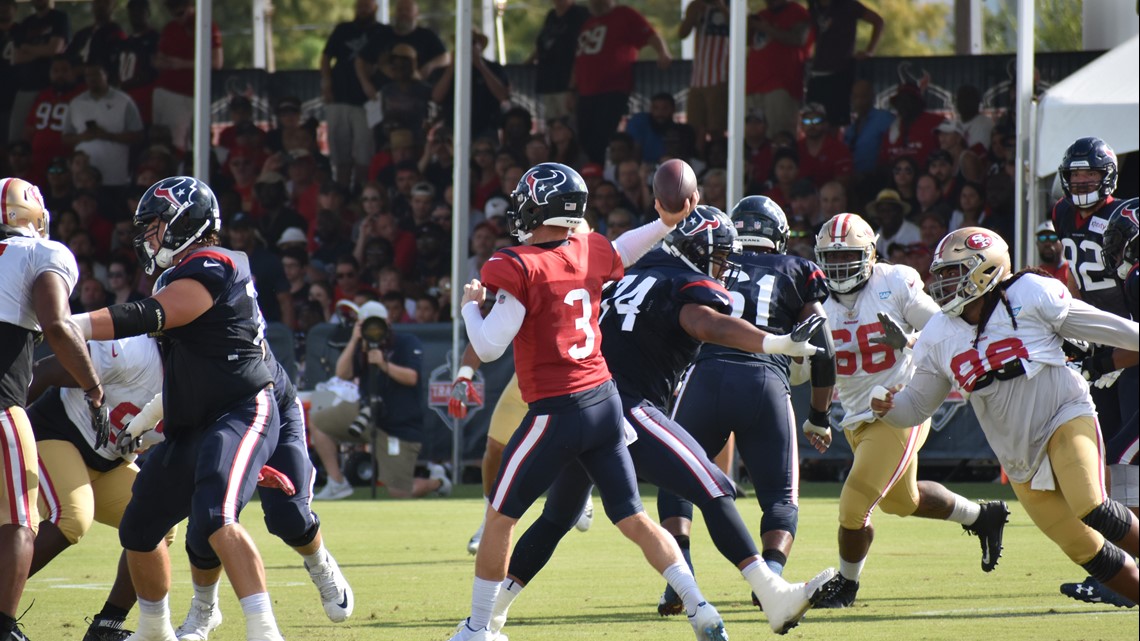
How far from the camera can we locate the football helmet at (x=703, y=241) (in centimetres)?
666

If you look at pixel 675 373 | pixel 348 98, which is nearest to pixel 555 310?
pixel 675 373

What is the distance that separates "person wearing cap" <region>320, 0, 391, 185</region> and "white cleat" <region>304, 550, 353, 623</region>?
10.4 m

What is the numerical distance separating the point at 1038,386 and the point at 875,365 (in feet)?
5.96

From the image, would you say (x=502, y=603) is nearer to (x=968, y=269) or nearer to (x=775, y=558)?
(x=775, y=558)

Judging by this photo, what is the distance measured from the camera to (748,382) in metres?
7.19

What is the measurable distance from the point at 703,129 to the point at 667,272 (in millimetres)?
9282

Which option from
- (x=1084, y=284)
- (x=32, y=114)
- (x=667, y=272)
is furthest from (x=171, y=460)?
(x=32, y=114)

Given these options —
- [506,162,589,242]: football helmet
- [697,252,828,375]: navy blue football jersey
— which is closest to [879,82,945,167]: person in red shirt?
[697,252,828,375]: navy blue football jersey

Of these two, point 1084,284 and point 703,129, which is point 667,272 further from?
point 703,129

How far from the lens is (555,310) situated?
5723 millimetres

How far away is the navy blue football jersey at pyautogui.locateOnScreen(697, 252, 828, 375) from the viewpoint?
732cm

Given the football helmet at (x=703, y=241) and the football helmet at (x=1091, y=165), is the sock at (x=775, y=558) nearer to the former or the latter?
the football helmet at (x=703, y=241)

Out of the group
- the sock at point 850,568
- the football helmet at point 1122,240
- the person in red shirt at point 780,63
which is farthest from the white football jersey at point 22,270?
the person in red shirt at point 780,63

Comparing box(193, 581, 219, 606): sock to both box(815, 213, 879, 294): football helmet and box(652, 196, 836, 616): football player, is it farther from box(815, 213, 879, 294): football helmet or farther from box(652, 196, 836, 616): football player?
box(815, 213, 879, 294): football helmet
